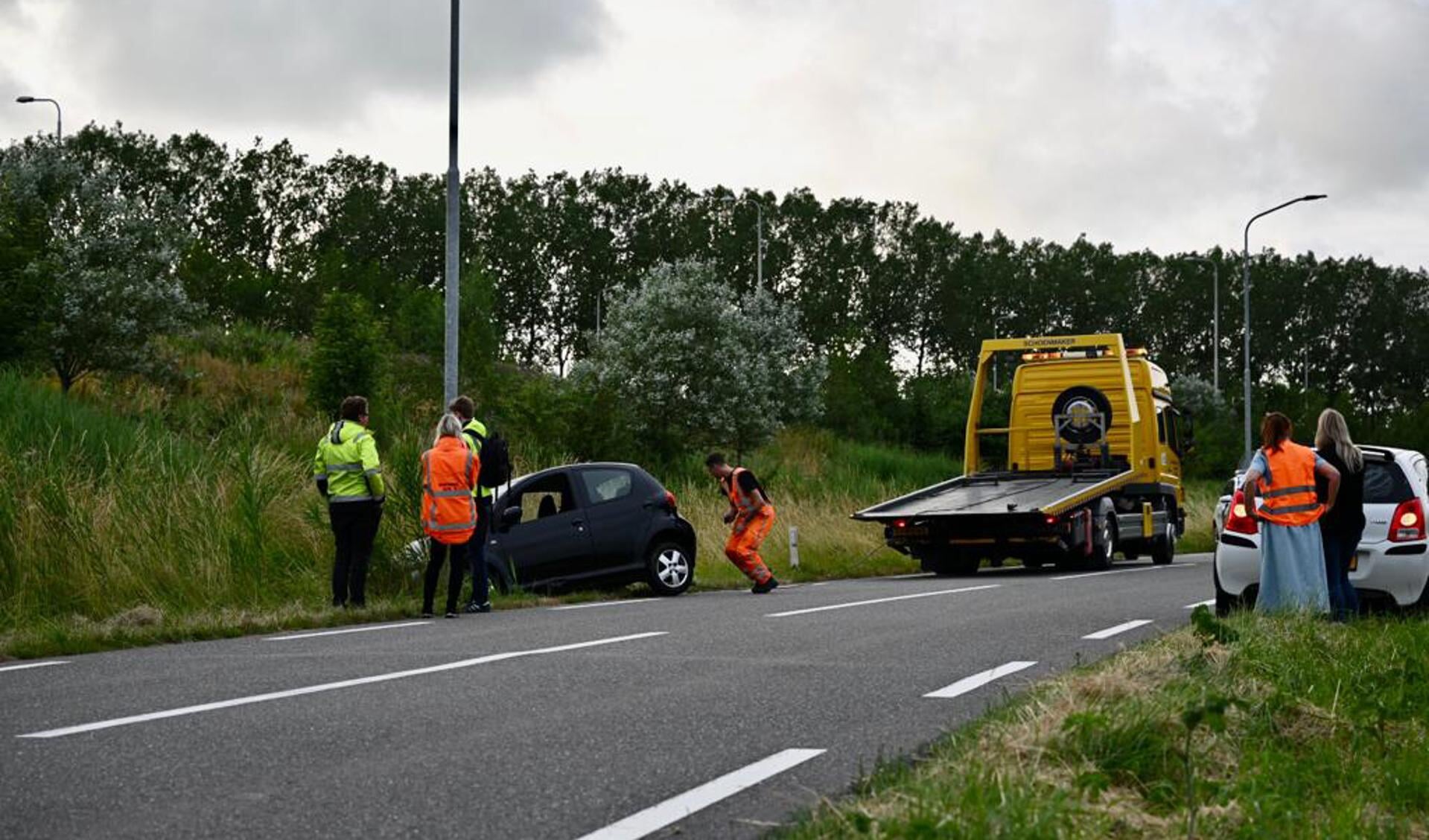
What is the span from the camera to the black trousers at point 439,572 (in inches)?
533

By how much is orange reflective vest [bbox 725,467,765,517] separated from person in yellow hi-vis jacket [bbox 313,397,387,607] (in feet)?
15.0

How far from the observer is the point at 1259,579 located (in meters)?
11.9

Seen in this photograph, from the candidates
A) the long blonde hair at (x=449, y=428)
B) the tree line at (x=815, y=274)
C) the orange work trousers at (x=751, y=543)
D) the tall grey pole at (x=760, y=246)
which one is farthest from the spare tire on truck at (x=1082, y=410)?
the tree line at (x=815, y=274)

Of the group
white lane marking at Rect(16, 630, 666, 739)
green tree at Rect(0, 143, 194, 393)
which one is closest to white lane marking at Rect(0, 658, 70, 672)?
white lane marking at Rect(16, 630, 666, 739)

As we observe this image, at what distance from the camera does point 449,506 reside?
44.6 feet

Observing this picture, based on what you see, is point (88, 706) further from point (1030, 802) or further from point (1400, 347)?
point (1400, 347)

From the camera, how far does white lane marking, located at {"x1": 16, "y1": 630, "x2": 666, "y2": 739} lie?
701 centimetres

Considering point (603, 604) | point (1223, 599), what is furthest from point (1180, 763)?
point (603, 604)

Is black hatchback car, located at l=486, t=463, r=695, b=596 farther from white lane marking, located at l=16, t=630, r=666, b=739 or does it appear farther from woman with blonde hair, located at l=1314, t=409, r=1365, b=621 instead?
woman with blonde hair, located at l=1314, t=409, r=1365, b=621

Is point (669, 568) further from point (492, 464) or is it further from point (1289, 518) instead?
point (1289, 518)

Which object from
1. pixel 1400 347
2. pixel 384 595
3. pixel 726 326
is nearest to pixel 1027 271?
pixel 1400 347

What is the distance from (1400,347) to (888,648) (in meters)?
98.5

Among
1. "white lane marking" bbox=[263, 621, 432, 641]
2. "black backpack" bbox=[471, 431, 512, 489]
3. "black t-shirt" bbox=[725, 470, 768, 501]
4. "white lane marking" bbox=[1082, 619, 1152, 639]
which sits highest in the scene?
"black backpack" bbox=[471, 431, 512, 489]

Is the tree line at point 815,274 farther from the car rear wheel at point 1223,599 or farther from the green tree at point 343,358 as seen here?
the car rear wheel at point 1223,599
